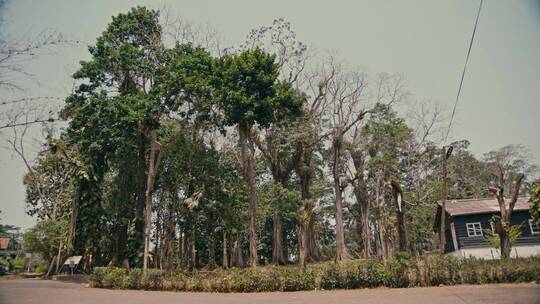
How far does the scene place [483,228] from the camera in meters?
27.2

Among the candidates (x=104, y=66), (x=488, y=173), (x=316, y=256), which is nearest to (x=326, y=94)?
(x=316, y=256)

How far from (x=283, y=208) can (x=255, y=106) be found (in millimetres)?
11653

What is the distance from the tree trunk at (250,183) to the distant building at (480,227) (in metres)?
16.0

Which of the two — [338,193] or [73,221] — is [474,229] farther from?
[73,221]

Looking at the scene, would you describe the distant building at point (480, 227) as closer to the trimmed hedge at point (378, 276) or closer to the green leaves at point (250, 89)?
the trimmed hedge at point (378, 276)

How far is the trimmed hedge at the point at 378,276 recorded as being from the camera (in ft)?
42.1

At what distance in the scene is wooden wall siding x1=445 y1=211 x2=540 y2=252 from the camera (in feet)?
85.2

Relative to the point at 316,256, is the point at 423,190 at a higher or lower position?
higher

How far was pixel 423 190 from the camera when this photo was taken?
1410 inches

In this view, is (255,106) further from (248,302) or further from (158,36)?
(248,302)

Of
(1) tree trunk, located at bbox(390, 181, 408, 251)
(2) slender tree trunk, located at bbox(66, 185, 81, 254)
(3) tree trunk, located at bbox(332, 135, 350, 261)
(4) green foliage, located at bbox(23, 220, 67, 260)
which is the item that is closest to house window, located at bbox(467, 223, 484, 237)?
(3) tree trunk, located at bbox(332, 135, 350, 261)

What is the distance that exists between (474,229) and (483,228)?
2.13 feet

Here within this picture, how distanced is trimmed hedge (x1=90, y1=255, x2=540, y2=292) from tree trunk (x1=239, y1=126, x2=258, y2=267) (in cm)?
818

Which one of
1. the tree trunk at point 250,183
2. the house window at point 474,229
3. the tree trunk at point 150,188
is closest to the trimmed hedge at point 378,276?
the tree trunk at point 250,183
